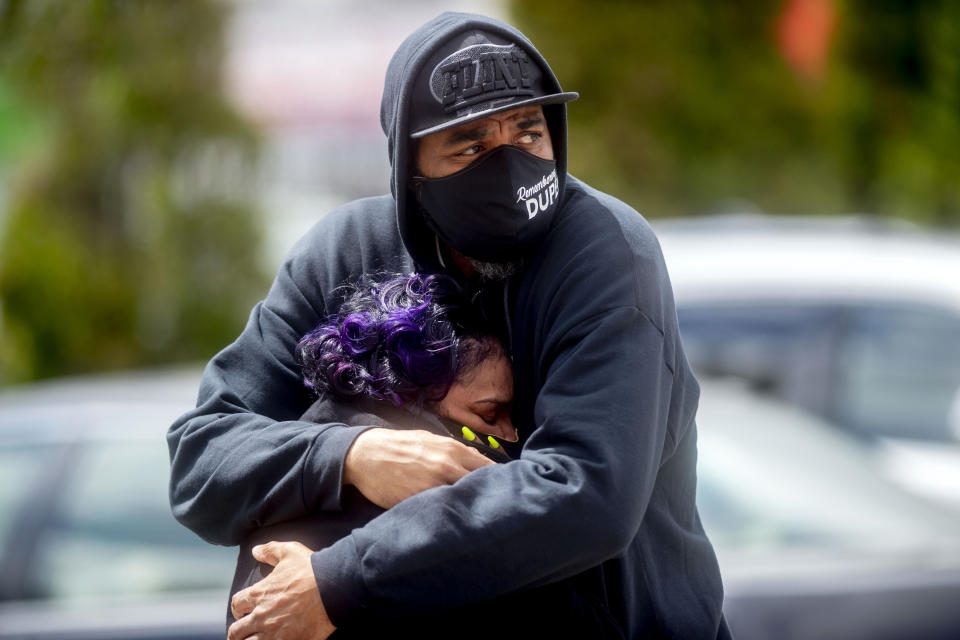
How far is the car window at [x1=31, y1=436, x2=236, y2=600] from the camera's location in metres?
3.83

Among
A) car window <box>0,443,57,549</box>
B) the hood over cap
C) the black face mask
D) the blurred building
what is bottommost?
the blurred building

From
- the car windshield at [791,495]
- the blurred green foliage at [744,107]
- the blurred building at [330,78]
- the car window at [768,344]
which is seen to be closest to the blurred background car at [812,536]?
the car windshield at [791,495]

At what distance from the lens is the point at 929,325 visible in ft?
17.7

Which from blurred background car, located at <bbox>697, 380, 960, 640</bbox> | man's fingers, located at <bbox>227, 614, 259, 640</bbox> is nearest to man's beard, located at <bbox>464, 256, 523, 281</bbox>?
man's fingers, located at <bbox>227, 614, 259, 640</bbox>

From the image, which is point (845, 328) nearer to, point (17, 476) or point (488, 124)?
point (17, 476)

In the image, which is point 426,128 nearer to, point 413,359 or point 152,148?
point 413,359

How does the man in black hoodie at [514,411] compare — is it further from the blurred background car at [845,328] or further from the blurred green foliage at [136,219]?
Answer: the blurred green foliage at [136,219]

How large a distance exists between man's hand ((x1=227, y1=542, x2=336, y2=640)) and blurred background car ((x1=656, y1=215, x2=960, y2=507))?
12.4 ft

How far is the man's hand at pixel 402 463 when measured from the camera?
6.07 ft

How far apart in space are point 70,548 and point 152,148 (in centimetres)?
505

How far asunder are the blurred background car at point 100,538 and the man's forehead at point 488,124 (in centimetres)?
214

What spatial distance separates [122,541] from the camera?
3.92 m

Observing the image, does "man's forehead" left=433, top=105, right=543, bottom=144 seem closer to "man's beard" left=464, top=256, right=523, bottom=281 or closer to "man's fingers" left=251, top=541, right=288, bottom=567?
"man's beard" left=464, top=256, right=523, bottom=281

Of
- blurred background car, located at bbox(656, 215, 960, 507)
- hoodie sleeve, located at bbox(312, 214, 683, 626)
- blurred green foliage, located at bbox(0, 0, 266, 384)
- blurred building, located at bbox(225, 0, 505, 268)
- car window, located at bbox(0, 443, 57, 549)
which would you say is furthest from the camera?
blurred building, located at bbox(225, 0, 505, 268)
